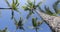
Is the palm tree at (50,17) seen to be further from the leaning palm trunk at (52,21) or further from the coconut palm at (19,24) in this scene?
the coconut palm at (19,24)

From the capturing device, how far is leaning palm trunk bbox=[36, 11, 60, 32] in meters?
1.13

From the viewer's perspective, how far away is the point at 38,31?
1153 millimetres

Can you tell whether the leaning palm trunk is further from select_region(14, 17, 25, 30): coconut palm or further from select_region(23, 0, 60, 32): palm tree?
select_region(14, 17, 25, 30): coconut palm

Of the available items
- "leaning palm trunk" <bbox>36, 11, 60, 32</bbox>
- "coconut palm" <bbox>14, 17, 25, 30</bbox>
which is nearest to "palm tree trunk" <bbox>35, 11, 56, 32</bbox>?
"leaning palm trunk" <bbox>36, 11, 60, 32</bbox>

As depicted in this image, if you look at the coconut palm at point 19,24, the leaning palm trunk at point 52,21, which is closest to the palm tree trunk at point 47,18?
the leaning palm trunk at point 52,21

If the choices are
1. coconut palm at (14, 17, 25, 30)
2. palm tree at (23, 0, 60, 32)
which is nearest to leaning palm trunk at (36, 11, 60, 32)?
palm tree at (23, 0, 60, 32)

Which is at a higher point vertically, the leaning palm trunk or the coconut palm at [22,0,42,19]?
the coconut palm at [22,0,42,19]

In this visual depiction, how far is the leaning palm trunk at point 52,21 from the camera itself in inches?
44.4

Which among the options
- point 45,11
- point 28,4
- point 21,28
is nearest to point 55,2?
point 45,11

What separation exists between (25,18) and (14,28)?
0.14 m

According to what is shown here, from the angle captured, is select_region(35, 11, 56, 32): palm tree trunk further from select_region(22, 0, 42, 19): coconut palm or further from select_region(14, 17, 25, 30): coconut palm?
select_region(14, 17, 25, 30): coconut palm

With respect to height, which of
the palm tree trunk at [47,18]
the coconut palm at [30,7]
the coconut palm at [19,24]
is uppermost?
the coconut palm at [30,7]

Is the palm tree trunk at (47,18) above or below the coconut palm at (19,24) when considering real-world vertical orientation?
above

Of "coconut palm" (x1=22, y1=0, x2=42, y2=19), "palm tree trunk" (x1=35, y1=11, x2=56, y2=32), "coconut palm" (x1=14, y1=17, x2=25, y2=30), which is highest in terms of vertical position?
"coconut palm" (x1=22, y1=0, x2=42, y2=19)
